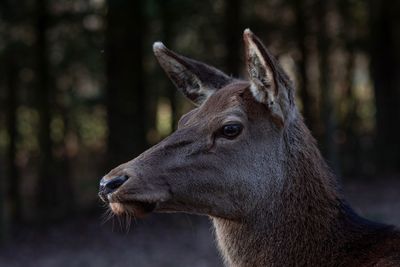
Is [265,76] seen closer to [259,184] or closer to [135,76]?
[259,184]

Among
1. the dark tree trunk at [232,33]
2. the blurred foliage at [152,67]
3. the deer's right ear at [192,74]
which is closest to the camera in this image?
the deer's right ear at [192,74]

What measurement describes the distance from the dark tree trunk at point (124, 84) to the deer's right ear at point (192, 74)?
1024 centimetres

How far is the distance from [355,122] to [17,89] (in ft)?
33.6

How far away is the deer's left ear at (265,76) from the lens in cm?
489

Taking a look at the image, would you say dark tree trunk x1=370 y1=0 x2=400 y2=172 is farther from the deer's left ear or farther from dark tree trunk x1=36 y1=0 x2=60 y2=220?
the deer's left ear

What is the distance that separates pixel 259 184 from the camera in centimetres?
518

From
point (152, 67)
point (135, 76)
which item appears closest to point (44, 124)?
point (135, 76)

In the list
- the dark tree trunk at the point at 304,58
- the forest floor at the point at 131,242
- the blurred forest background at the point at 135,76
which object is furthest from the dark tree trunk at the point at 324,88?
the dark tree trunk at the point at 304,58

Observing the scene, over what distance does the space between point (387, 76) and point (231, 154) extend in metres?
17.0

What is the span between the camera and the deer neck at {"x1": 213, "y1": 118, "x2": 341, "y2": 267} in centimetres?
514

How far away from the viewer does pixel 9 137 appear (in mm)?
20359

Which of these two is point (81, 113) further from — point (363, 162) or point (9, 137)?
point (363, 162)

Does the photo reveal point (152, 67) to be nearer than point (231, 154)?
No

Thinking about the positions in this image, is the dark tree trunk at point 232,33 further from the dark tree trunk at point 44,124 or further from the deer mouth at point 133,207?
the deer mouth at point 133,207
